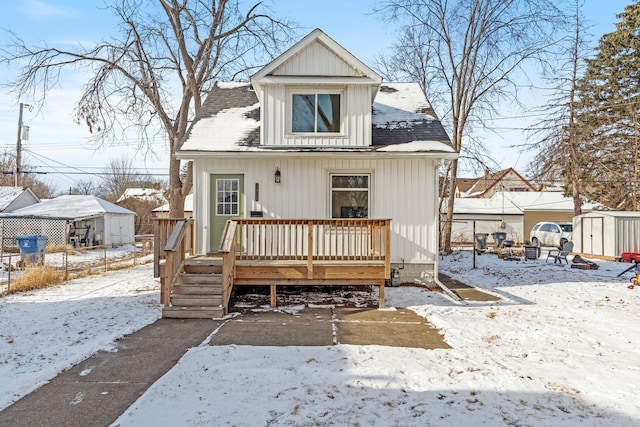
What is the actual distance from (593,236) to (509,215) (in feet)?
33.0

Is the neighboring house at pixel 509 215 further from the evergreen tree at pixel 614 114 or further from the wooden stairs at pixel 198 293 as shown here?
the wooden stairs at pixel 198 293

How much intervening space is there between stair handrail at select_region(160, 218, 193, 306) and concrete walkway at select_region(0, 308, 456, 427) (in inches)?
22.0

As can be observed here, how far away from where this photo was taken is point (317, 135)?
978cm

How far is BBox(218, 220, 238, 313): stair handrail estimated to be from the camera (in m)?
7.31

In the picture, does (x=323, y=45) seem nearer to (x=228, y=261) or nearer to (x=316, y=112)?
(x=316, y=112)

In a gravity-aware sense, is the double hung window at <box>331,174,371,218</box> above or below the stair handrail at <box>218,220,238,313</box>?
above

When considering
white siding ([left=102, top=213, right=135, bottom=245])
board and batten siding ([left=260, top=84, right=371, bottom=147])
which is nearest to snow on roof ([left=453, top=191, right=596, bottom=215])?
board and batten siding ([left=260, top=84, right=371, bottom=147])

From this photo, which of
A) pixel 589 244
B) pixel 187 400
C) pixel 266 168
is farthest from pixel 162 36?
pixel 589 244

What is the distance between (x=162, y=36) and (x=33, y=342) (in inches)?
580

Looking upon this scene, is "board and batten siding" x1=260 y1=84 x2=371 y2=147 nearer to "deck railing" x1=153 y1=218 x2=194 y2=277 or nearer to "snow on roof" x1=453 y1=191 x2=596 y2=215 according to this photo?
"deck railing" x1=153 y1=218 x2=194 y2=277

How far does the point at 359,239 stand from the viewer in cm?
949

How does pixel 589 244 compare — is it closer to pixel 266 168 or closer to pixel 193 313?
pixel 266 168

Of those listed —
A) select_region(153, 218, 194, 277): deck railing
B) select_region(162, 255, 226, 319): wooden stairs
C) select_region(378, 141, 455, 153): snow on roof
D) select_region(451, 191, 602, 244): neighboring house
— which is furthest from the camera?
select_region(451, 191, 602, 244): neighboring house

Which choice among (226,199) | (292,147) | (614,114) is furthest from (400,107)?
(614,114)
